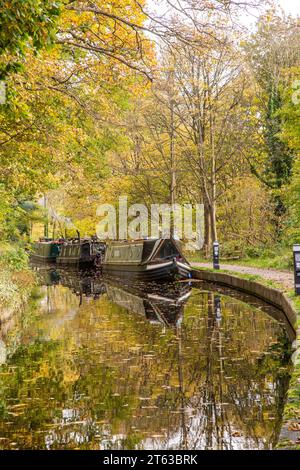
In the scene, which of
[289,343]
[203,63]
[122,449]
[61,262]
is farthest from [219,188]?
[122,449]

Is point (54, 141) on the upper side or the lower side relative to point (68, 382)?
upper

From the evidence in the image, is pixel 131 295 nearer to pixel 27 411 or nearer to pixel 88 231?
A: pixel 27 411

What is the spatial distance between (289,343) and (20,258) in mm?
13065

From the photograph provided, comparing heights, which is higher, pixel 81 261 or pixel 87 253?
pixel 87 253

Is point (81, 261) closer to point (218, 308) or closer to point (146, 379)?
point (218, 308)

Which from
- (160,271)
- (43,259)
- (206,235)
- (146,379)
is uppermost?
(43,259)

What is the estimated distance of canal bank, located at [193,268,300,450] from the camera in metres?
4.77

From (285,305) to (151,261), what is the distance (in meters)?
14.1

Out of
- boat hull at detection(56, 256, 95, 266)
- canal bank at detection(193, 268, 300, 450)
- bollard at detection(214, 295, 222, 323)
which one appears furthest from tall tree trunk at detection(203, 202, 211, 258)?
bollard at detection(214, 295, 222, 323)

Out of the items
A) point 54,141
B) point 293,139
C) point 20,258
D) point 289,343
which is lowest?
point 289,343

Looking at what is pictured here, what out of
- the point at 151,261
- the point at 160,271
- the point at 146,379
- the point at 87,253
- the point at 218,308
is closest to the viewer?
the point at 146,379

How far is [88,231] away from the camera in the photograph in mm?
44438

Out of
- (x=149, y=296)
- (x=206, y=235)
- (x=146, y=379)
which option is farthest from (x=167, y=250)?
(x=146, y=379)

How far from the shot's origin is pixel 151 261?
87.3 ft
